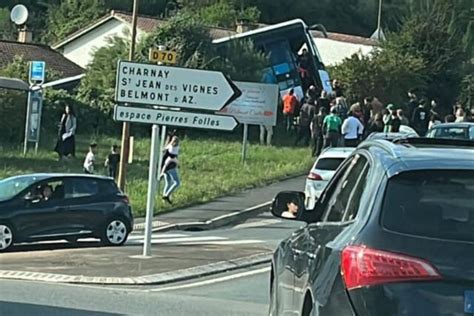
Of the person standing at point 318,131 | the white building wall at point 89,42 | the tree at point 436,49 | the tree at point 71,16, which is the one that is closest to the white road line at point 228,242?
the person standing at point 318,131

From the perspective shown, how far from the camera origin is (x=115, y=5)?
276ft

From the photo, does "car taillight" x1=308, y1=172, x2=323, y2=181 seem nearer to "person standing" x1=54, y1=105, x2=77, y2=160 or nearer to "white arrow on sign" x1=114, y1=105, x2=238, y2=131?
"white arrow on sign" x1=114, y1=105, x2=238, y2=131

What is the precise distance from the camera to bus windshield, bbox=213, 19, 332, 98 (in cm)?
4688

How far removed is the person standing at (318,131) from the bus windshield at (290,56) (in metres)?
12.0

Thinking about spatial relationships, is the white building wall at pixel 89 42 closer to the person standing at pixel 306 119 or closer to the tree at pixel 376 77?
the tree at pixel 376 77

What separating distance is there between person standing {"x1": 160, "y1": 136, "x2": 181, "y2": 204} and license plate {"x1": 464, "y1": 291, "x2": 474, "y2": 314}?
21952 millimetres

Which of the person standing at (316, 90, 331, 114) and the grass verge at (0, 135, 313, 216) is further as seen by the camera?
the person standing at (316, 90, 331, 114)

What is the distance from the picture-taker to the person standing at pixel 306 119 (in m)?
35.5

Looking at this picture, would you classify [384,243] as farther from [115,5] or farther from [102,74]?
[115,5]

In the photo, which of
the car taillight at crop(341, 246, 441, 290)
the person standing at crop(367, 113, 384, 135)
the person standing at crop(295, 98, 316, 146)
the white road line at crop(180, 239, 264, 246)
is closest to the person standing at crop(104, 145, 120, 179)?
the person standing at crop(295, 98, 316, 146)

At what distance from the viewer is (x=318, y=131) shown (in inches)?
1312

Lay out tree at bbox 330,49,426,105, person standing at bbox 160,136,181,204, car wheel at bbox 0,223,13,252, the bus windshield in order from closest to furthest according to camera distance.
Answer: car wheel at bbox 0,223,13,252
person standing at bbox 160,136,181,204
tree at bbox 330,49,426,105
the bus windshield

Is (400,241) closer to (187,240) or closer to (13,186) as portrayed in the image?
(187,240)

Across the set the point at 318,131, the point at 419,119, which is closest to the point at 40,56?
the point at 419,119
